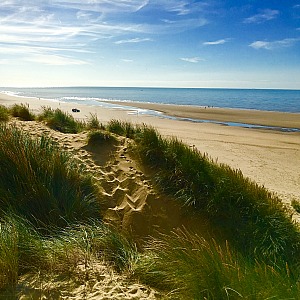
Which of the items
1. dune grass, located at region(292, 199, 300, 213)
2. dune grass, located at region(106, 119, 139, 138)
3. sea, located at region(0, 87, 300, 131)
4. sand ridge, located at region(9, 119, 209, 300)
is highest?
sea, located at region(0, 87, 300, 131)

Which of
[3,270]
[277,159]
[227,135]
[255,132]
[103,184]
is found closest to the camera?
[3,270]

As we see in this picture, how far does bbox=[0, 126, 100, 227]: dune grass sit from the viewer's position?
4031 millimetres

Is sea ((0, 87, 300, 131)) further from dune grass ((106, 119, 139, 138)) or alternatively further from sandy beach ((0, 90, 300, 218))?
dune grass ((106, 119, 139, 138))

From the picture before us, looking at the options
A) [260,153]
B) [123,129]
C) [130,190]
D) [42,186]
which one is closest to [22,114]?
[123,129]

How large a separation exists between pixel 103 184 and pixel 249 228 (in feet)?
8.95

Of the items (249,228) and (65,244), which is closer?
(65,244)

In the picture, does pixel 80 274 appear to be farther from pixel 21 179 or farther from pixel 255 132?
pixel 255 132

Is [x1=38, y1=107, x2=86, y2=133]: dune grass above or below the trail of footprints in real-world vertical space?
above

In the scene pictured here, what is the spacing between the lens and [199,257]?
2781mm

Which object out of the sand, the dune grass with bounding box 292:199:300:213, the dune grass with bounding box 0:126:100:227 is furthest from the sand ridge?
the dune grass with bounding box 292:199:300:213

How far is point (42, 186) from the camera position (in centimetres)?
422

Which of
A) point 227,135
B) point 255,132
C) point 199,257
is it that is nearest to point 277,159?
point 227,135

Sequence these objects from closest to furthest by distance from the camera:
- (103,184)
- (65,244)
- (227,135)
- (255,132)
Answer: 1. (65,244)
2. (103,184)
3. (227,135)
4. (255,132)

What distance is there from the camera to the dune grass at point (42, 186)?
4031mm
